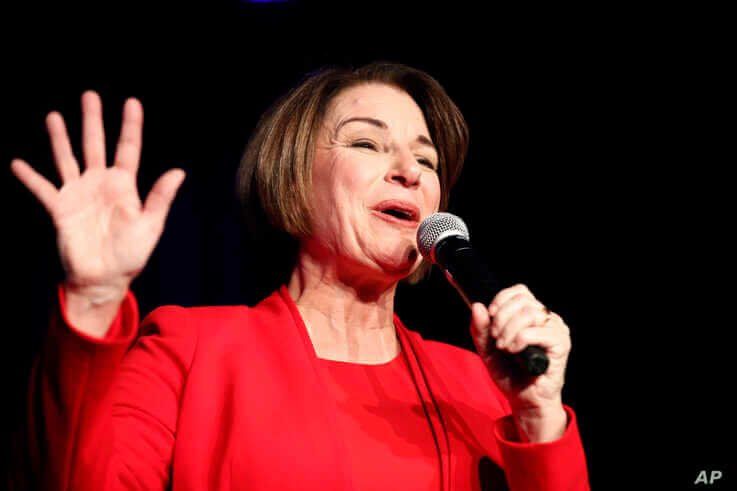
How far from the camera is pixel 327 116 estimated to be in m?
1.70

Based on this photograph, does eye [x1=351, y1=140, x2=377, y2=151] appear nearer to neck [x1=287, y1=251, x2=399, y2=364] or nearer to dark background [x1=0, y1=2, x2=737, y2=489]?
neck [x1=287, y1=251, x2=399, y2=364]

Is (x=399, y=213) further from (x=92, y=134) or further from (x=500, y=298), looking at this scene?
(x=92, y=134)

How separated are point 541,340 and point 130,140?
72 centimetres

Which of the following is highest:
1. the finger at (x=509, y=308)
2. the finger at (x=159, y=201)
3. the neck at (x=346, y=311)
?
the finger at (x=159, y=201)

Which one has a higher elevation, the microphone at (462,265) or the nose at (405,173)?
the nose at (405,173)

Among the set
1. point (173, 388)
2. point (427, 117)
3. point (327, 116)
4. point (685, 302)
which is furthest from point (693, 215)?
point (173, 388)

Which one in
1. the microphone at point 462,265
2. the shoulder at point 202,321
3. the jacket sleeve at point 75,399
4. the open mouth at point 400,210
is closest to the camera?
the jacket sleeve at point 75,399

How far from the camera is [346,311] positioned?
1.57m

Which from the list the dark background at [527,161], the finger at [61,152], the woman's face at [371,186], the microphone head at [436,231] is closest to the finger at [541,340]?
the microphone head at [436,231]

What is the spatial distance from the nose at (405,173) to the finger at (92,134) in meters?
0.75

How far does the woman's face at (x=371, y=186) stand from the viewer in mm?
1494

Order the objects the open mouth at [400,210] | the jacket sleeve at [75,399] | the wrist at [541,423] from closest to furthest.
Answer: the jacket sleeve at [75,399] < the wrist at [541,423] < the open mouth at [400,210]

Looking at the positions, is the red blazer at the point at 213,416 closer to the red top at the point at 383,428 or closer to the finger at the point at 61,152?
the red top at the point at 383,428

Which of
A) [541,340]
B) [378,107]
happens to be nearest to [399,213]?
[378,107]
